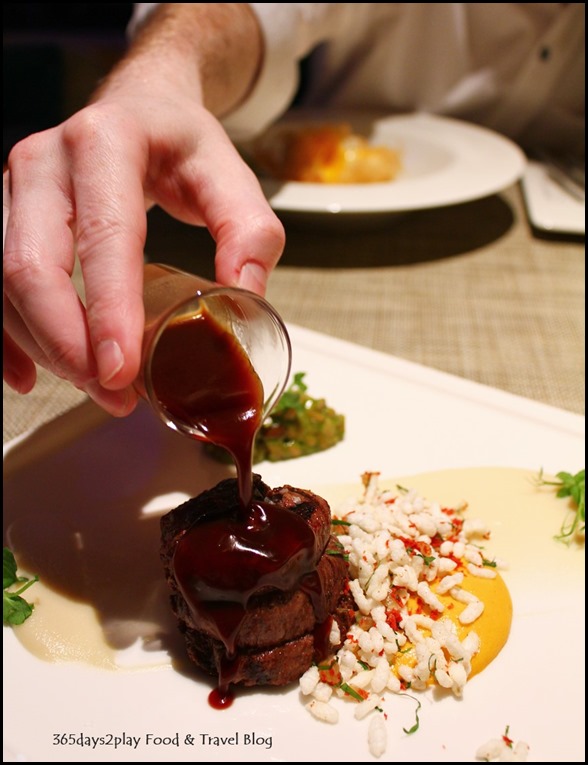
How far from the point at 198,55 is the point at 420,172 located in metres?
1.72

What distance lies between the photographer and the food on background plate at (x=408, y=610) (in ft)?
5.66

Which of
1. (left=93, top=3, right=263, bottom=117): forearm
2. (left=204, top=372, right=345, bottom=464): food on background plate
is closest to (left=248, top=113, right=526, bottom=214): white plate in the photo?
(left=93, top=3, right=263, bottom=117): forearm

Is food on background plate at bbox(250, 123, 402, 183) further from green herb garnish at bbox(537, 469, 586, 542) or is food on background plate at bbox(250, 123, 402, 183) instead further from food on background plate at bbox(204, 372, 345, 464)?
green herb garnish at bbox(537, 469, 586, 542)

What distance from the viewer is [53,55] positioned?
16.9ft

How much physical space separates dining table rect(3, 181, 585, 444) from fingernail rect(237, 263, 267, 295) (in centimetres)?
76

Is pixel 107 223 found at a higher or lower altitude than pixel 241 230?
higher

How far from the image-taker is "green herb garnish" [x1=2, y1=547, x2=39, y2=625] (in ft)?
6.00

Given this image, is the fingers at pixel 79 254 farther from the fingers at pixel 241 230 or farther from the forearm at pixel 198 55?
the forearm at pixel 198 55

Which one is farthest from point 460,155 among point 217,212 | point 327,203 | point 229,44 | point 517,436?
→ point 217,212

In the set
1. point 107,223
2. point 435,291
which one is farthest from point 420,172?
point 107,223

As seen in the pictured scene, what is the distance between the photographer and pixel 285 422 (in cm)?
245

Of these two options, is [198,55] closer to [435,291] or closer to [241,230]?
[435,291]

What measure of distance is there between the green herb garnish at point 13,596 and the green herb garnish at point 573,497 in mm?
1450

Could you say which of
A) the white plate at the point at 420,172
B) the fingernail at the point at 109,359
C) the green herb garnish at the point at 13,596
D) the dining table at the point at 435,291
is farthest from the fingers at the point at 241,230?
the white plate at the point at 420,172
